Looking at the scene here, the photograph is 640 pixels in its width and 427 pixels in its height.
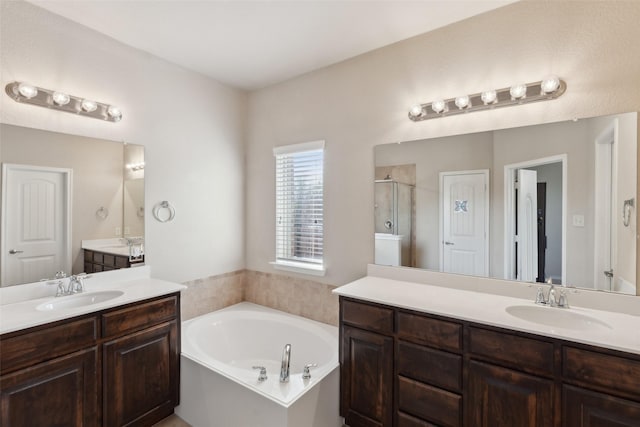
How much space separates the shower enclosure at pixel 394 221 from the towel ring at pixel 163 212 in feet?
5.99

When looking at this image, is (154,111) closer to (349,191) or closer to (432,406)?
(349,191)

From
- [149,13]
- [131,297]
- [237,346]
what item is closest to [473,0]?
[149,13]

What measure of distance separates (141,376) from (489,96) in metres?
2.96

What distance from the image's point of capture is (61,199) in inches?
80.1

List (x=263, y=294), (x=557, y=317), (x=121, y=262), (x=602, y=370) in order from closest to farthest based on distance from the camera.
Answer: (x=602, y=370)
(x=557, y=317)
(x=121, y=262)
(x=263, y=294)

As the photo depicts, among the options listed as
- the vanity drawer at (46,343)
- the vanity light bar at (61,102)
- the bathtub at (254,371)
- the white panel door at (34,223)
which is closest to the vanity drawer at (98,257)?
the white panel door at (34,223)

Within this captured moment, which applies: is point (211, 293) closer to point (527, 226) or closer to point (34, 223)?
point (34, 223)

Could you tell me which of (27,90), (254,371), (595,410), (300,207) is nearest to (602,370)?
(595,410)

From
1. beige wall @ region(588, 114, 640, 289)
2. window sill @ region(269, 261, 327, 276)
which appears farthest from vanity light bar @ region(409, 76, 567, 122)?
window sill @ region(269, 261, 327, 276)

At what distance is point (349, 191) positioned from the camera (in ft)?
8.61

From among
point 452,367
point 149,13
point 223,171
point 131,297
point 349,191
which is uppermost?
point 149,13

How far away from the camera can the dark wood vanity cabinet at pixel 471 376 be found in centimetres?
127

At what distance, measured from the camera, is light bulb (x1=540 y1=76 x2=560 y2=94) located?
1.75 metres

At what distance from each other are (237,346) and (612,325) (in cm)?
269
